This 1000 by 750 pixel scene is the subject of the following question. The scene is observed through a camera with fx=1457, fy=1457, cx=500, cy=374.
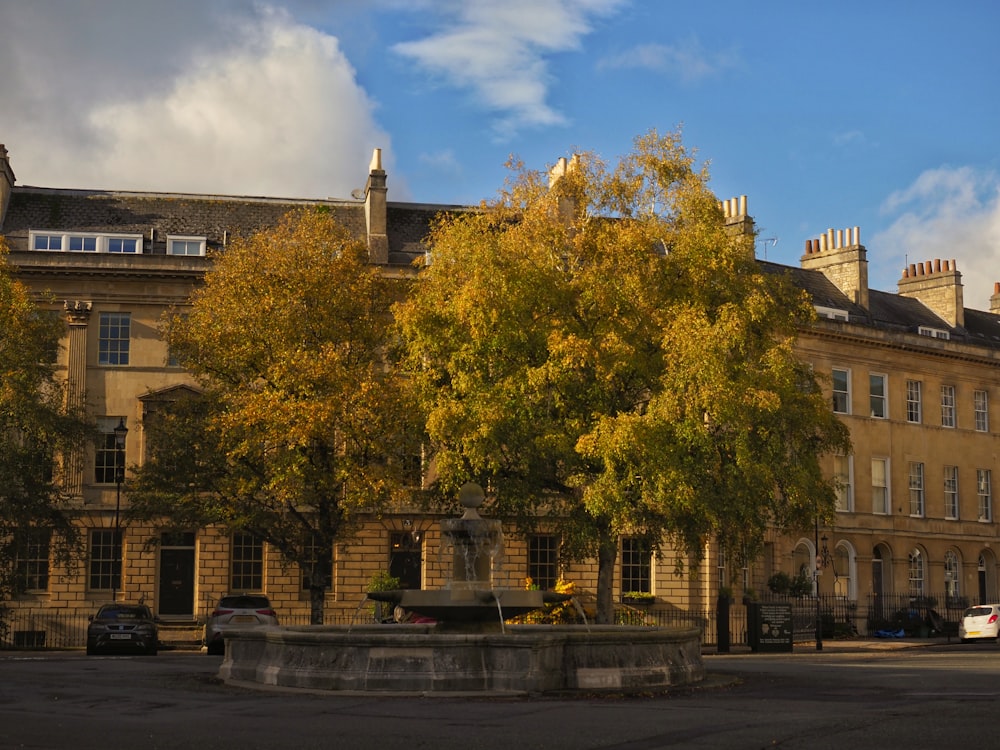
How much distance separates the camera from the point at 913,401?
203ft

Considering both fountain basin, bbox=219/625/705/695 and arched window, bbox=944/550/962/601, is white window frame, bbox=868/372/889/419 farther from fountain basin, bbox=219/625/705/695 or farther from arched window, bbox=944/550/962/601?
fountain basin, bbox=219/625/705/695

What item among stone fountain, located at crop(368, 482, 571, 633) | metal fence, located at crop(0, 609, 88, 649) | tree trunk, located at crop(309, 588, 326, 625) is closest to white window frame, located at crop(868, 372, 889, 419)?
tree trunk, located at crop(309, 588, 326, 625)

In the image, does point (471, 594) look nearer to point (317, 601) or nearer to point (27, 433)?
point (317, 601)

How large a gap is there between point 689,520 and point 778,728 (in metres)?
15.2

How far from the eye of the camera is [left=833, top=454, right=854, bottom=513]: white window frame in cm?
5775

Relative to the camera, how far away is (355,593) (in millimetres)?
48281

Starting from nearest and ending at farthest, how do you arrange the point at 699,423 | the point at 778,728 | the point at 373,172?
the point at 778,728 < the point at 699,423 < the point at 373,172

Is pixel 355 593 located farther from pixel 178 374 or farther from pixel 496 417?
pixel 496 417

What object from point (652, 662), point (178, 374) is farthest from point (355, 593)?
point (652, 662)

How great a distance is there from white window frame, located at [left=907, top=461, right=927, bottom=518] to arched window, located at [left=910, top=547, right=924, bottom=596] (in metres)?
1.60

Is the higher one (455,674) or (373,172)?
(373,172)

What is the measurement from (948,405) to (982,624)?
54.3 feet

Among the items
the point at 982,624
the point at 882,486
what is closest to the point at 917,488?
the point at 882,486

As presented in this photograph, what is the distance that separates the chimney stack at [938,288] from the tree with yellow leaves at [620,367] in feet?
115
